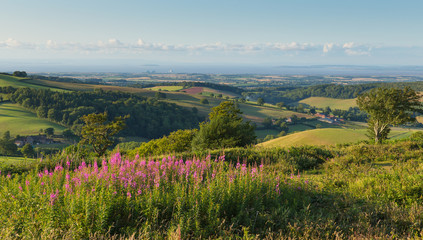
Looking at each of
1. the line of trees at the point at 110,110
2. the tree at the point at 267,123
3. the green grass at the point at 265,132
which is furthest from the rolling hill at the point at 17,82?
the tree at the point at 267,123

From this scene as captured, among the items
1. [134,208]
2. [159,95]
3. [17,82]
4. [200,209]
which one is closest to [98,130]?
[134,208]

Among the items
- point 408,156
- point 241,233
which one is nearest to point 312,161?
point 408,156

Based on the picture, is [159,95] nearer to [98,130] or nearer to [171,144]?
[171,144]

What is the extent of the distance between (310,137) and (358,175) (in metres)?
57.5

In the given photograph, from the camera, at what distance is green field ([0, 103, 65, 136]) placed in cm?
9031

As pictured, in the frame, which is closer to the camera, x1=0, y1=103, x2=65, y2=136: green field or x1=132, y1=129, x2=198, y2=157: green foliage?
x1=132, y1=129, x2=198, y2=157: green foliage

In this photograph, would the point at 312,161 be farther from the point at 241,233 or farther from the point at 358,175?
the point at 241,233

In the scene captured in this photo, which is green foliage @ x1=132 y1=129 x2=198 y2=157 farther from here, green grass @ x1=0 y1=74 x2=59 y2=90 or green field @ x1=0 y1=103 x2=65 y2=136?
green grass @ x1=0 y1=74 x2=59 y2=90

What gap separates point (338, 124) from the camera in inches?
5349

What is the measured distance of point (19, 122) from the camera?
319 ft

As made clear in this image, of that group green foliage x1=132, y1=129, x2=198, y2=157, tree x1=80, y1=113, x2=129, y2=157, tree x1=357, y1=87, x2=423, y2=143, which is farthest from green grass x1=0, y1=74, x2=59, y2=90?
tree x1=357, y1=87, x2=423, y2=143

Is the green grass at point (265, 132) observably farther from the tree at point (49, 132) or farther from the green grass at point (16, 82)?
the green grass at point (16, 82)

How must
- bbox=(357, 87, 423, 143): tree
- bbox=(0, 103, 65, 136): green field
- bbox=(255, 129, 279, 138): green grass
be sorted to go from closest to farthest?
bbox=(357, 87, 423, 143): tree, bbox=(0, 103, 65, 136): green field, bbox=(255, 129, 279, 138): green grass

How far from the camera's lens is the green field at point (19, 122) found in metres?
90.3
